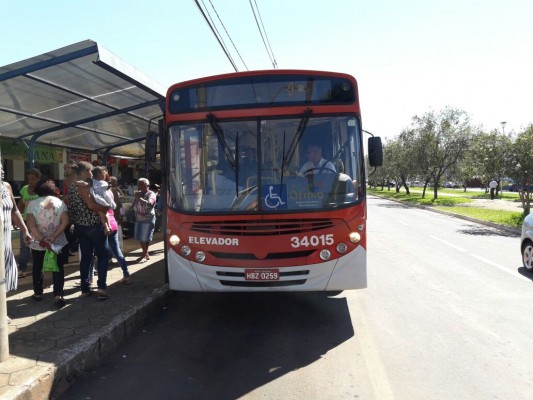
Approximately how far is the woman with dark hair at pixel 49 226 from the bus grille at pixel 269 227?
195 cm

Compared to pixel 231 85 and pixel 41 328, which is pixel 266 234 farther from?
pixel 41 328

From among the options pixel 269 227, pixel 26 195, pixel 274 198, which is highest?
pixel 26 195

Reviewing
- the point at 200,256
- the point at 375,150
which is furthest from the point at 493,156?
the point at 200,256

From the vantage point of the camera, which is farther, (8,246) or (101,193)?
(101,193)

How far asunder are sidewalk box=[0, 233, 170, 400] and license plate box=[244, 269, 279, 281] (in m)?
1.46

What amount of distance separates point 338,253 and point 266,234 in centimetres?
86

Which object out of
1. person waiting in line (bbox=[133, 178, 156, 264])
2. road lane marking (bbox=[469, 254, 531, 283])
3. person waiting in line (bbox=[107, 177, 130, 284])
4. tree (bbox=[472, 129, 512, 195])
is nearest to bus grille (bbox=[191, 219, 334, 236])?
person waiting in line (bbox=[107, 177, 130, 284])

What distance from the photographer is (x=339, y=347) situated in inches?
171

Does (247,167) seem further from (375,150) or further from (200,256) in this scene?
(375,150)

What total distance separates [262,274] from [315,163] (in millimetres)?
1449

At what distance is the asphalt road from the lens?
3.48 m

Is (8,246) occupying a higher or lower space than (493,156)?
lower

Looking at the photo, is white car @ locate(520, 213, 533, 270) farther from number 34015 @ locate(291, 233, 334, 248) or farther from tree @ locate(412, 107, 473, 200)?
tree @ locate(412, 107, 473, 200)

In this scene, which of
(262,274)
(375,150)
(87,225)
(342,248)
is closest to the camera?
(262,274)
